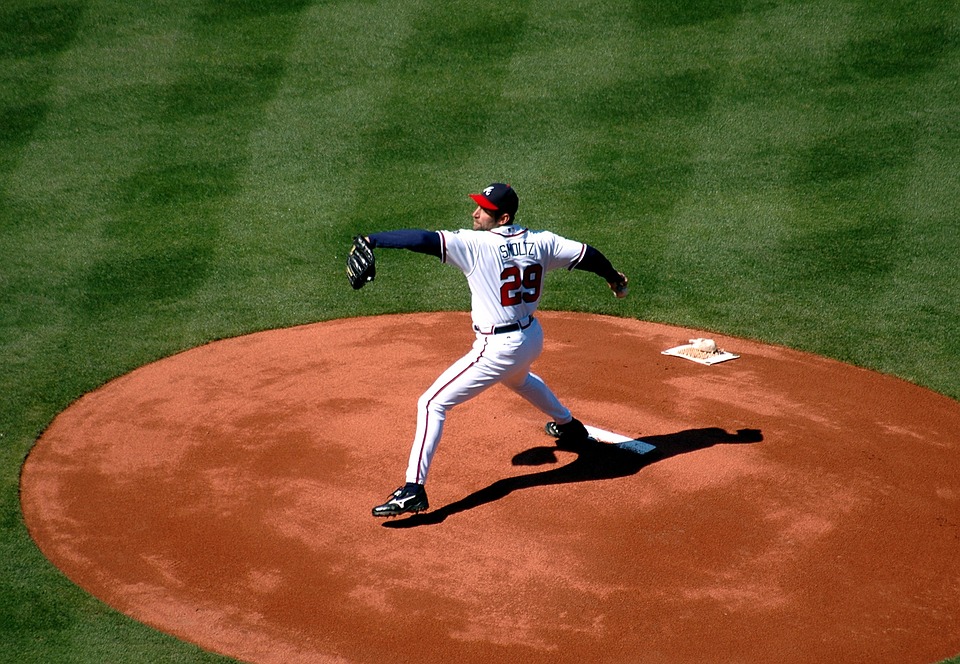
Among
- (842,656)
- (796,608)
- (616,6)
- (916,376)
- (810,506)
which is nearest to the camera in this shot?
(842,656)

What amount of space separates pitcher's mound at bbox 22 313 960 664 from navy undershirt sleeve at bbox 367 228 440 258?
5.13 feet

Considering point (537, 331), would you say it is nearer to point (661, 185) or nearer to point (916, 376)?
point (916, 376)

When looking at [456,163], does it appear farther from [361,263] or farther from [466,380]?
[361,263]

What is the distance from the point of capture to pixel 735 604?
5.37m

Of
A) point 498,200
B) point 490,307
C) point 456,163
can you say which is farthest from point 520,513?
point 456,163

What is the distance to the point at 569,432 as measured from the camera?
22.7ft

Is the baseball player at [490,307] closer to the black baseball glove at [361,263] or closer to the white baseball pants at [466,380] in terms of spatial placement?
the white baseball pants at [466,380]

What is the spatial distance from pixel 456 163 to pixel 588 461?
5.87 meters

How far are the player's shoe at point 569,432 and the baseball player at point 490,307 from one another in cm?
73

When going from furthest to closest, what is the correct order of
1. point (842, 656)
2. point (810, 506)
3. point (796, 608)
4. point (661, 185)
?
point (661, 185) → point (810, 506) → point (796, 608) → point (842, 656)

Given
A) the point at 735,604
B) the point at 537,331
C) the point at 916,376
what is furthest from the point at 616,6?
the point at 735,604

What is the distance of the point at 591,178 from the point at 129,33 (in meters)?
6.81

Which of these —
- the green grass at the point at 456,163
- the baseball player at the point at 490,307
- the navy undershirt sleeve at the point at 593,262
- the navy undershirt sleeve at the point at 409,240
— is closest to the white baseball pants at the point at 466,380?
the baseball player at the point at 490,307

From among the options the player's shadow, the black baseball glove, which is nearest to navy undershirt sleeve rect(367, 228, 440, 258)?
the black baseball glove
